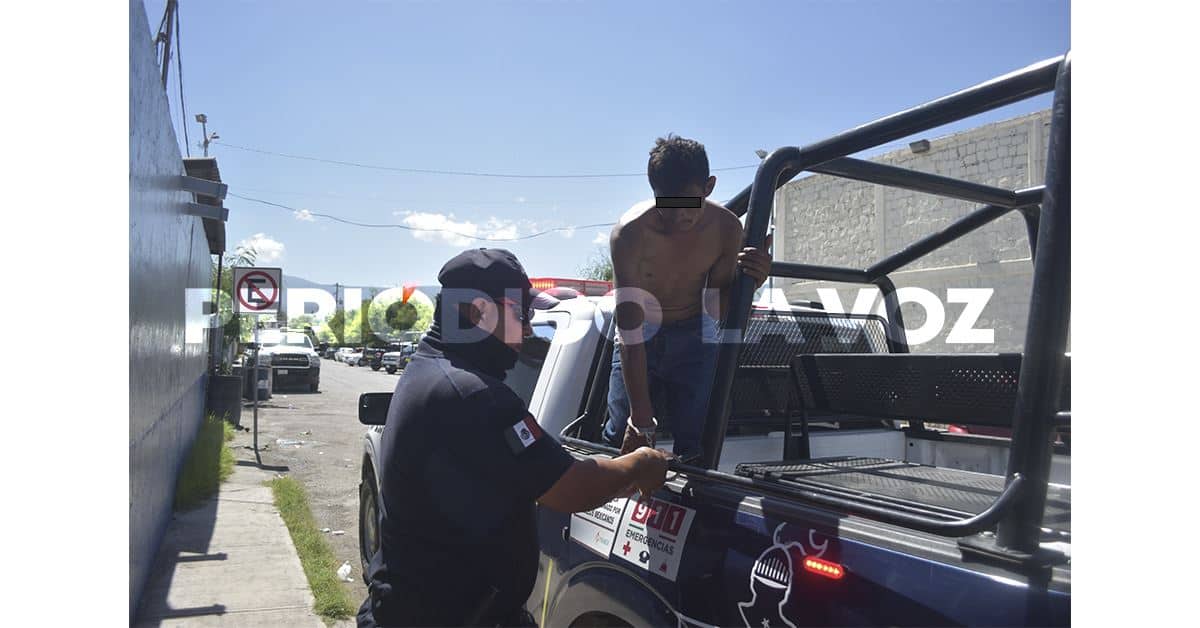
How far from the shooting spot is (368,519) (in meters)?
5.02

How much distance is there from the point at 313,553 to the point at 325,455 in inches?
235

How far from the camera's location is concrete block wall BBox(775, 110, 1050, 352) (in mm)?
13797

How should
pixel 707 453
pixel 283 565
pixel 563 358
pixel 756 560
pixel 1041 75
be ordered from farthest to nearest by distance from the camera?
pixel 283 565, pixel 563 358, pixel 707 453, pixel 756 560, pixel 1041 75

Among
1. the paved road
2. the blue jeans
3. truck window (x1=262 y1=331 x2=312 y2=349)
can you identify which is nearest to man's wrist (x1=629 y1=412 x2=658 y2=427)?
the blue jeans

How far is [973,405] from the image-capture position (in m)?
2.68

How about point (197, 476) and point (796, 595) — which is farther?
point (197, 476)

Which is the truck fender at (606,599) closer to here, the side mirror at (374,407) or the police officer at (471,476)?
the police officer at (471,476)

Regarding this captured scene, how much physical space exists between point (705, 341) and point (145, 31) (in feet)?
14.1

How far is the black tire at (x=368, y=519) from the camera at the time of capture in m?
4.77

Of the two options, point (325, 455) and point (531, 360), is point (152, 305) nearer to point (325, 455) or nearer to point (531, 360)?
point (531, 360)

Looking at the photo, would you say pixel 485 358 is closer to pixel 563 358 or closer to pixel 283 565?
pixel 563 358

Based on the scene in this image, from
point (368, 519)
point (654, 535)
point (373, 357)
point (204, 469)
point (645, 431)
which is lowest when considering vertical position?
point (373, 357)

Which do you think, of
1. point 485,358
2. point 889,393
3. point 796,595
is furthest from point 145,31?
point 796,595

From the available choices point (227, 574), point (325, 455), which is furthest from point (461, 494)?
point (325, 455)
